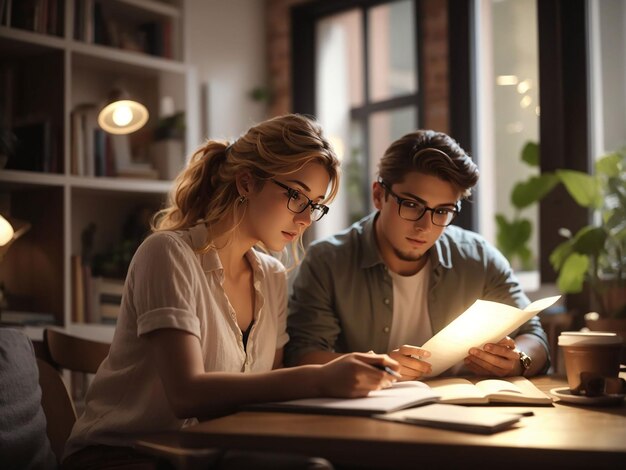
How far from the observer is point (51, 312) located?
3195 millimetres

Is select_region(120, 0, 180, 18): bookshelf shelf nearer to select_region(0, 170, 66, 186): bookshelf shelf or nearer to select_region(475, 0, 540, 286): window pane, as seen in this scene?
select_region(0, 170, 66, 186): bookshelf shelf

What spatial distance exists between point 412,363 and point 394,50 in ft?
15.2

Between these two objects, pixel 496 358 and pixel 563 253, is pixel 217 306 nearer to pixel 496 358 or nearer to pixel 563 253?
pixel 496 358

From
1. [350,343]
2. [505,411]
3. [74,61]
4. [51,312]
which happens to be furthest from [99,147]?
[505,411]

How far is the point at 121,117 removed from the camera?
2.78m

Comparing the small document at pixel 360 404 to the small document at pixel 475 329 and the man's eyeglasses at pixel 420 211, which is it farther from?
the man's eyeglasses at pixel 420 211

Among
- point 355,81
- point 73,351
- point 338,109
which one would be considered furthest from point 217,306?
point 355,81

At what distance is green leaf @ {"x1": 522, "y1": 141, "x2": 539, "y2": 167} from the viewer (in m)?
3.38

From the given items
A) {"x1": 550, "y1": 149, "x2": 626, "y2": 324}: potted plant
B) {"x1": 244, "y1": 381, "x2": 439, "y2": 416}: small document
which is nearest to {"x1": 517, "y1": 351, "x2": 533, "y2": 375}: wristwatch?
{"x1": 244, "y1": 381, "x2": 439, "y2": 416}: small document

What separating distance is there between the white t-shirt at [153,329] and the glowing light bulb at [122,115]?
1.32m

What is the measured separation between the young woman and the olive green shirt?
0.18 metres

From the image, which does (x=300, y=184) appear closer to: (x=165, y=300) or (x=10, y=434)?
(x=165, y=300)

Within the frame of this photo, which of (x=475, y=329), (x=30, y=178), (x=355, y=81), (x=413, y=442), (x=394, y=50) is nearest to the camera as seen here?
(x=413, y=442)

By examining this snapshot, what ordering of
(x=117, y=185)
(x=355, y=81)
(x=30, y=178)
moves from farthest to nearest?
1. (x=355, y=81)
2. (x=117, y=185)
3. (x=30, y=178)
